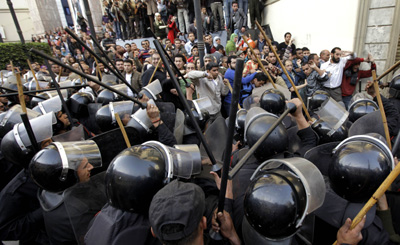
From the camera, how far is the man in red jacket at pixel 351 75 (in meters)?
5.37

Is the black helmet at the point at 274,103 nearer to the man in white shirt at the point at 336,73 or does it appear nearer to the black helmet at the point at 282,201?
the black helmet at the point at 282,201

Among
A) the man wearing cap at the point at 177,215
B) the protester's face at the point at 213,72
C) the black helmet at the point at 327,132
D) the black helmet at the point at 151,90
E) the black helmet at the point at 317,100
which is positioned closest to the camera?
the man wearing cap at the point at 177,215

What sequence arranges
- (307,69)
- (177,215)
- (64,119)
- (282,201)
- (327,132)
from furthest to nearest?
(307,69) → (64,119) → (327,132) → (282,201) → (177,215)

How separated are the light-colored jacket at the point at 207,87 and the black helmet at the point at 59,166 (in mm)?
2749

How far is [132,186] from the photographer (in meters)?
1.54

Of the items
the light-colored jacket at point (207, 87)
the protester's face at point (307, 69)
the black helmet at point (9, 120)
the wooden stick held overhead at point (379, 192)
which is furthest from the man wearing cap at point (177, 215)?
the protester's face at point (307, 69)

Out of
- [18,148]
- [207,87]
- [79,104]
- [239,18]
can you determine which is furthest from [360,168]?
[239,18]

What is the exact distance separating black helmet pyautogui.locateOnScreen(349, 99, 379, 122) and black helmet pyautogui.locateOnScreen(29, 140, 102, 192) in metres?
3.20

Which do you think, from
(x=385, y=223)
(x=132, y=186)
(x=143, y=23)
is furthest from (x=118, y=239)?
(x=143, y=23)

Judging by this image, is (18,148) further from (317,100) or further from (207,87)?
(317,100)

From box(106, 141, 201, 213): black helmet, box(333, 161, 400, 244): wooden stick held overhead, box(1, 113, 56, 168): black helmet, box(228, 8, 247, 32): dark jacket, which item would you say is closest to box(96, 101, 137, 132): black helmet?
box(1, 113, 56, 168): black helmet

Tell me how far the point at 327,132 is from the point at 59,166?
2489 millimetres

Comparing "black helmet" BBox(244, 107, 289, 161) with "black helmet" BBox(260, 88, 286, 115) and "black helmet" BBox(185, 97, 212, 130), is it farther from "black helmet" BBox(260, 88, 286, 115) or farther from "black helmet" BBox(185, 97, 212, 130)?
"black helmet" BBox(185, 97, 212, 130)

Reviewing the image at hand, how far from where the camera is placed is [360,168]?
1.53 metres
